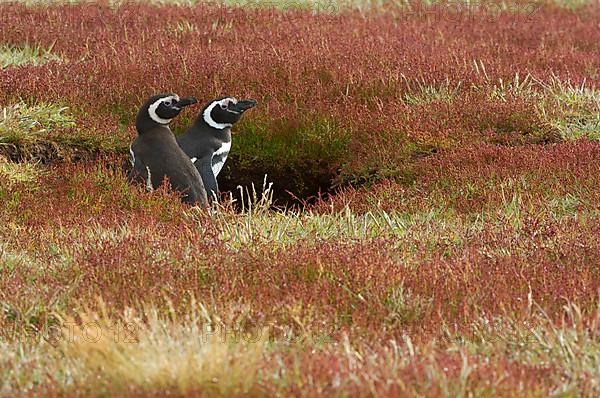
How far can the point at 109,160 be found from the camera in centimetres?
1002

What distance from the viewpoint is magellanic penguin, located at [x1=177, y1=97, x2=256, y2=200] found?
412 inches

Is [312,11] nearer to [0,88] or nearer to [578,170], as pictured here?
[0,88]

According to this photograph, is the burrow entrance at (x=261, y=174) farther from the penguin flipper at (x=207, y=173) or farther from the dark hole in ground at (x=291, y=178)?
the penguin flipper at (x=207, y=173)

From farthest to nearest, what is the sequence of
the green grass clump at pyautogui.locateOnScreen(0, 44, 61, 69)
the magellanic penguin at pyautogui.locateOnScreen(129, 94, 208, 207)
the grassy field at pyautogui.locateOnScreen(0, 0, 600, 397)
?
the green grass clump at pyautogui.locateOnScreen(0, 44, 61, 69) < the magellanic penguin at pyautogui.locateOnScreen(129, 94, 208, 207) < the grassy field at pyautogui.locateOnScreen(0, 0, 600, 397)

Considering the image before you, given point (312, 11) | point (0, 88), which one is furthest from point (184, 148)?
point (312, 11)

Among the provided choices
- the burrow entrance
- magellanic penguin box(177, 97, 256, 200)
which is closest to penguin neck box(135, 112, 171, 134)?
the burrow entrance

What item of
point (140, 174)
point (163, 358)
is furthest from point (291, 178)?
point (163, 358)

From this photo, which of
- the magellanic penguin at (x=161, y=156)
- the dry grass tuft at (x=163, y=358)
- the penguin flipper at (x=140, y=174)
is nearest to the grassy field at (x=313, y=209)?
the dry grass tuft at (x=163, y=358)

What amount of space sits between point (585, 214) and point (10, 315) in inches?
171

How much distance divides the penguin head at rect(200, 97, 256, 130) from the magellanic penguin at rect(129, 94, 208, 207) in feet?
1.26

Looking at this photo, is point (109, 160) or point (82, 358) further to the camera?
point (109, 160)

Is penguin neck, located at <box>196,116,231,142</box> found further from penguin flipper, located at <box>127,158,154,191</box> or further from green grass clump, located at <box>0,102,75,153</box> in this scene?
green grass clump, located at <box>0,102,75,153</box>

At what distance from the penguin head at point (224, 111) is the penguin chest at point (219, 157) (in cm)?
20

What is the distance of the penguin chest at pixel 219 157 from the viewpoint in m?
10.5
